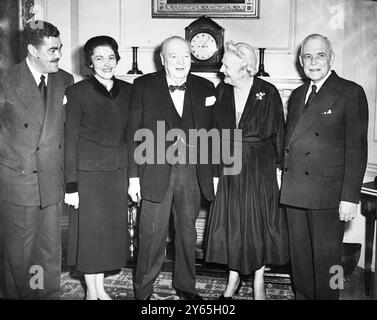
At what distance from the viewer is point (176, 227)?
10.0ft

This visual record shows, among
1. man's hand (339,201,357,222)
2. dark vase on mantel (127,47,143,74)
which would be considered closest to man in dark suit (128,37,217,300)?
man's hand (339,201,357,222)

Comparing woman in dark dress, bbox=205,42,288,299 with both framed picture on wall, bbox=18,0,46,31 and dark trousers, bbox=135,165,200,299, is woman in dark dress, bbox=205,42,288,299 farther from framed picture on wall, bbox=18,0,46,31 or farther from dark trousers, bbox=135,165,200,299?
framed picture on wall, bbox=18,0,46,31

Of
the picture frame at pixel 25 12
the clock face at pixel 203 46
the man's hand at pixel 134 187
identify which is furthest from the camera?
the clock face at pixel 203 46

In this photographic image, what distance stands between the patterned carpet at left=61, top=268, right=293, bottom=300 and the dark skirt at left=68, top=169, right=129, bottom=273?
1.72 feet

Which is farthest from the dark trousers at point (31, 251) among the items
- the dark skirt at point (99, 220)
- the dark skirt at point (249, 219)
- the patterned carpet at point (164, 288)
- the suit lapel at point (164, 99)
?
the dark skirt at point (249, 219)

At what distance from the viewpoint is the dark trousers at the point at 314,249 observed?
2.86 m

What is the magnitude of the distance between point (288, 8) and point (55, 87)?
2667 mm

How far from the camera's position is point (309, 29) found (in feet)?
14.2

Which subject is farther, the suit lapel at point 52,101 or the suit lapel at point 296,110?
the suit lapel at point 296,110

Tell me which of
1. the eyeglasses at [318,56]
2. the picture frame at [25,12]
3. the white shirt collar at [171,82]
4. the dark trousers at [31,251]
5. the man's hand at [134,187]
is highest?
the picture frame at [25,12]

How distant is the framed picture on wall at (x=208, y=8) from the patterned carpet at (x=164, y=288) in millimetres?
2666

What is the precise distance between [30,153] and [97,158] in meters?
0.43

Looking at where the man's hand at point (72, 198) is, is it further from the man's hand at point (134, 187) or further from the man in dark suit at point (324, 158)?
the man in dark suit at point (324, 158)

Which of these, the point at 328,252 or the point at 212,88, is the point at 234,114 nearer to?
the point at 212,88
